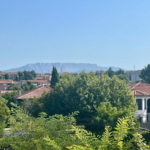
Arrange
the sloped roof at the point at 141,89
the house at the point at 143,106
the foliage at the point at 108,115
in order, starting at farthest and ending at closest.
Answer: the sloped roof at the point at 141,89
the house at the point at 143,106
the foliage at the point at 108,115

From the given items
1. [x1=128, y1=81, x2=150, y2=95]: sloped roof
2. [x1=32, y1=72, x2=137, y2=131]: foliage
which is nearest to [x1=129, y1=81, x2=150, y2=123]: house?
[x1=128, y1=81, x2=150, y2=95]: sloped roof

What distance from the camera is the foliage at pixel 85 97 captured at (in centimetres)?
2017

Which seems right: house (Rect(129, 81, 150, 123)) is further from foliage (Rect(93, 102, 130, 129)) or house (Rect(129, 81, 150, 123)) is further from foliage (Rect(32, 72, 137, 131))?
foliage (Rect(93, 102, 130, 129))

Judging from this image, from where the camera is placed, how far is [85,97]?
20297 millimetres

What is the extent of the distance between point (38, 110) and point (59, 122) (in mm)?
11061

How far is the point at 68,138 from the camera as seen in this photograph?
870cm

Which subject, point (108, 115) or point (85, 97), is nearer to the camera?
point (108, 115)

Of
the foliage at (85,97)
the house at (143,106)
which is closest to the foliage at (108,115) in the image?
the foliage at (85,97)

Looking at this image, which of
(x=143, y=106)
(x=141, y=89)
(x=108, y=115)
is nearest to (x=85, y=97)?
(x=108, y=115)

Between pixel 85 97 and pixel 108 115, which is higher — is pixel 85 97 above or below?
above

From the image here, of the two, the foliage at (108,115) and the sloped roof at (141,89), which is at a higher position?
the sloped roof at (141,89)

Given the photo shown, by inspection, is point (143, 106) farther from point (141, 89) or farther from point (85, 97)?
point (85, 97)

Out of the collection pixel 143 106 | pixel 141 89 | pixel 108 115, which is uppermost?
pixel 141 89

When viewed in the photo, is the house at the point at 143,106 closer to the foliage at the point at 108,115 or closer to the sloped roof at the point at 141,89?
the sloped roof at the point at 141,89
